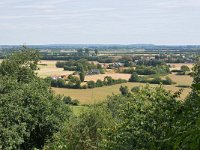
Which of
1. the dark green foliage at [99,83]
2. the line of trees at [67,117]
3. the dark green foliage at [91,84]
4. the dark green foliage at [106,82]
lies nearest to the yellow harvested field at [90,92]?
the dark green foliage at [99,83]

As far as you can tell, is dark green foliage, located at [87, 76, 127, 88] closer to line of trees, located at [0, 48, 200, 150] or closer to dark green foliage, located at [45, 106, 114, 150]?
line of trees, located at [0, 48, 200, 150]

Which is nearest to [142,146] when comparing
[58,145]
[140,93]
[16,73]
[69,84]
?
[140,93]

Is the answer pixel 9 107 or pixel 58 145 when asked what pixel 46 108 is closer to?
pixel 9 107

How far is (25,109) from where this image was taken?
107 ft

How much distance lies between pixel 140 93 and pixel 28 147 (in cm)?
1643

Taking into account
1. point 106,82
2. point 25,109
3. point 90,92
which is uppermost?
point 25,109

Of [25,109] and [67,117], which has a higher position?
[25,109]

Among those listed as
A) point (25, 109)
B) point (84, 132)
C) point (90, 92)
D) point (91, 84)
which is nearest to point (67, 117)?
point (25, 109)

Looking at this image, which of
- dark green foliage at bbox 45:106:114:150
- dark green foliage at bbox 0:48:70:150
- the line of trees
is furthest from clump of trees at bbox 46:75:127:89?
dark green foliage at bbox 45:106:114:150

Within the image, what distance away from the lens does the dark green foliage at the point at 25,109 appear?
2958 centimetres

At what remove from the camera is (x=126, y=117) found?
66.5 ft

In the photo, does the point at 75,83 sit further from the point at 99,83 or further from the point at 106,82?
the point at 106,82

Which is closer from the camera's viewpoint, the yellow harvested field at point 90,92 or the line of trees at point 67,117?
the line of trees at point 67,117

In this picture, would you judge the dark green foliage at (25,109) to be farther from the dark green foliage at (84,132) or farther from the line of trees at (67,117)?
the dark green foliage at (84,132)
